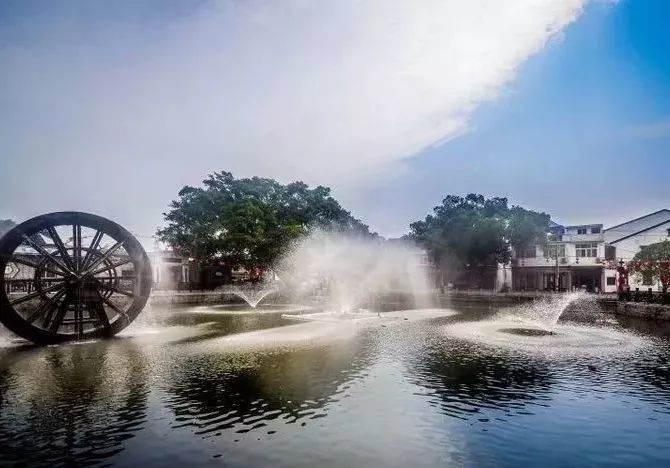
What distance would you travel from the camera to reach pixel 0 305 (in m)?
23.7

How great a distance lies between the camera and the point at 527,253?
2869 inches

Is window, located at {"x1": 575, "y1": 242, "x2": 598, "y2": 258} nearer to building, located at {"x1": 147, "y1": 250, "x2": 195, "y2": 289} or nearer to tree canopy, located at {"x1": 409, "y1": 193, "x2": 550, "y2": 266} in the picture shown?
tree canopy, located at {"x1": 409, "y1": 193, "x2": 550, "y2": 266}

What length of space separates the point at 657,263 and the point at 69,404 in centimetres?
4312

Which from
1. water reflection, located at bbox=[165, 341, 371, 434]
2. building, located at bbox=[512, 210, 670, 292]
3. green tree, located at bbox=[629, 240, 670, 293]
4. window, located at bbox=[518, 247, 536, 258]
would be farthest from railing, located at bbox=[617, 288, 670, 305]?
water reflection, located at bbox=[165, 341, 371, 434]

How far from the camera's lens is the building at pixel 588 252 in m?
64.6

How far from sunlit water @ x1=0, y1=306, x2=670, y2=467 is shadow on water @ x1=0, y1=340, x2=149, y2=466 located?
0.18ft

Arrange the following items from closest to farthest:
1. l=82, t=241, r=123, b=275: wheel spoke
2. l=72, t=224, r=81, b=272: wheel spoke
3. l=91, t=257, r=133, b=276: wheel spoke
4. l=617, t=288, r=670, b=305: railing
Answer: l=72, t=224, r=81, b=272: wheel spoke < l=82, t=241, r=123, b=275: wheel spoke < l=91, t=257, r=133, b=276: wheel spoke < l=617, t=288, r=670, b=305: railing

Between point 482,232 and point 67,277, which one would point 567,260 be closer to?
point 482,232

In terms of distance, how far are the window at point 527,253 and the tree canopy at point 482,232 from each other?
2.64 meters

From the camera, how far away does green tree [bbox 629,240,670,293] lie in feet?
131

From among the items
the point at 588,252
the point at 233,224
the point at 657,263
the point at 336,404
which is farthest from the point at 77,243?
the point at 588,252

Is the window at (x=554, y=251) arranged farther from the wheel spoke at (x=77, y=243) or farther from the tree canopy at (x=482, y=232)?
the wheel spoke at (x=77, y=243)

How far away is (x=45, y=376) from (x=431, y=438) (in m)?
14.2

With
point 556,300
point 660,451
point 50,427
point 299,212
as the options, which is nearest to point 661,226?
point 556,300
